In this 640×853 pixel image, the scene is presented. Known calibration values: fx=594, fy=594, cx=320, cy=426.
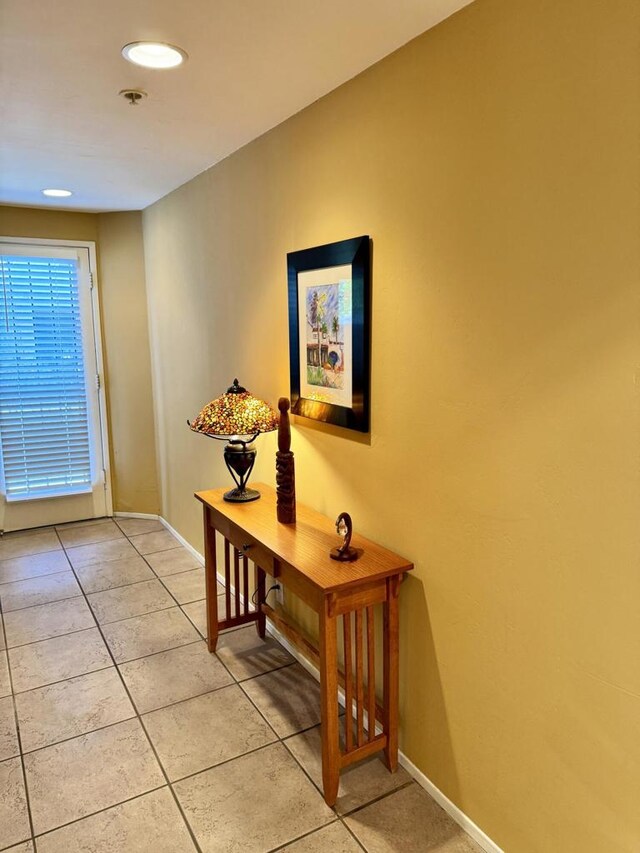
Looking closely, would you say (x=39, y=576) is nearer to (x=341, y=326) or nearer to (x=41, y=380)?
(x=41, y=380)

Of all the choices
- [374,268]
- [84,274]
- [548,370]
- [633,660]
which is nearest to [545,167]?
[548,370]

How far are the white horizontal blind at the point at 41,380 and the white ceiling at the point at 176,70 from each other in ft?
4.64

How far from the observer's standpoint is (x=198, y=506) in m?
3.87

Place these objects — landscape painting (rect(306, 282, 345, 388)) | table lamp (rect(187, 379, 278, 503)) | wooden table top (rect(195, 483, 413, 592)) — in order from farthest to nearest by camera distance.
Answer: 1. table lamp (rect(187, 379, 278, 503))
2. landscape painting (rect(306, 282, 345, 388))
3. wooden table top (rect(195, 483, 413, 592))

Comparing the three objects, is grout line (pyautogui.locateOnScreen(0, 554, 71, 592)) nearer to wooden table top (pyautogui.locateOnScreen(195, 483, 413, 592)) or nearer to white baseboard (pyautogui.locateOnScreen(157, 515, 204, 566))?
white baseboard (pyautogui.locateOnScreen(157, 515, 204, 566))

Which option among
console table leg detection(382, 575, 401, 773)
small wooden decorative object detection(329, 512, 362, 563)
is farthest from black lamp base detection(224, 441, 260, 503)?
console table leg detection(382, 575, 401, 773)

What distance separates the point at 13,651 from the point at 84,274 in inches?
108

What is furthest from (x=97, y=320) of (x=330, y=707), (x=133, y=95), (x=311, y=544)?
(x=330, y=707)

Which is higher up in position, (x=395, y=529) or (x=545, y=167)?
(x=545, y=167)

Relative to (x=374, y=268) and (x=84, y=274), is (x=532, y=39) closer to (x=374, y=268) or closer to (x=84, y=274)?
(x=374, y=268)

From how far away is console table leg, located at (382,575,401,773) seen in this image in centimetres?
194

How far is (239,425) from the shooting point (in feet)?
8.14

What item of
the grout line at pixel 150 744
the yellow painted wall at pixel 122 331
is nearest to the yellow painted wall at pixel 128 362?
the yellow painted wall at pixel 122 331

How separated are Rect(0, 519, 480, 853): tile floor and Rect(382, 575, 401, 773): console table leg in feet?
0.37
